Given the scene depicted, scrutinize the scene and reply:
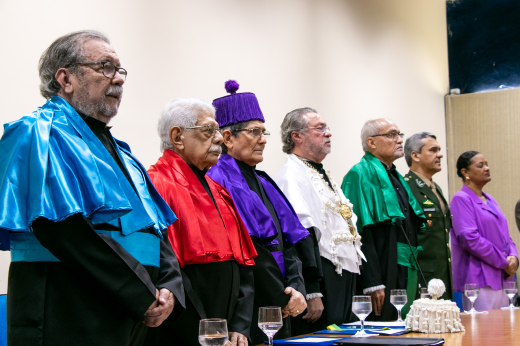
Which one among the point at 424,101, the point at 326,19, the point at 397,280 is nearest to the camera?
the point at 397,280

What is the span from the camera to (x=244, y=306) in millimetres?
2312

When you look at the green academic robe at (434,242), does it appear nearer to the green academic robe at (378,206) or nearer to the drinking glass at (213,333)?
the green academic robe at (378,206)

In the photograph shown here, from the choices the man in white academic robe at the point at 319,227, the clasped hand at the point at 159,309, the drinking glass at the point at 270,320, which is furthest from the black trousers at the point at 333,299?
the clasped hand at the point at 159,309

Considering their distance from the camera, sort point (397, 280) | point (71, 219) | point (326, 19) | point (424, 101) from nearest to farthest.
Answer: point (71, 219) → point (397, 280) → point (326, 19) → point (424, 101)

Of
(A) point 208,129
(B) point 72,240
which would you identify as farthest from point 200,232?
(B) point 72,240

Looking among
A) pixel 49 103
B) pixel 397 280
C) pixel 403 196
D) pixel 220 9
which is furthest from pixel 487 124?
pixel 49 103

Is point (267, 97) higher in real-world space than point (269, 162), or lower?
higher

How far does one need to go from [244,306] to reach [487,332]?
1.01 meters

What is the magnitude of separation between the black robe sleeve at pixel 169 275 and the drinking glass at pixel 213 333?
0.26 meters

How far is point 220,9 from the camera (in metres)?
3.83

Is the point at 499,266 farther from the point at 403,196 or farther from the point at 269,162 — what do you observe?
the point at 269,162

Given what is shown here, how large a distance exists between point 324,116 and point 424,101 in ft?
7.16

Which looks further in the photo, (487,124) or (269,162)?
(487,124)

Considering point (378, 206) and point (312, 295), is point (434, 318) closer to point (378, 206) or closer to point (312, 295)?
point (312, 295)
